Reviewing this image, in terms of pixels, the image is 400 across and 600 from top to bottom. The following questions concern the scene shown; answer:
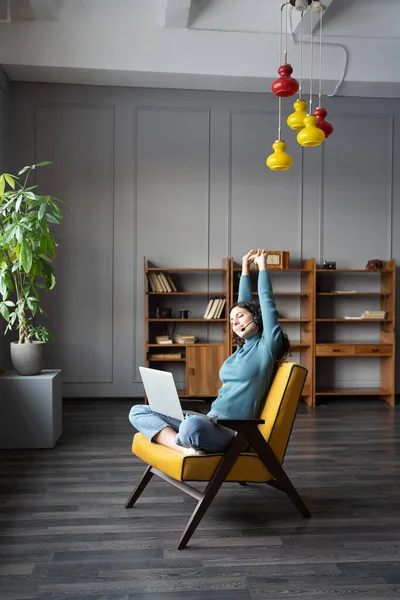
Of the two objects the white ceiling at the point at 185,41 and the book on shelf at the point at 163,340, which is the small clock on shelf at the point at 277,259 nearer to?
the book on shelf at the point at 163,340

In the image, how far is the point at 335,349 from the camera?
6824 millimetres

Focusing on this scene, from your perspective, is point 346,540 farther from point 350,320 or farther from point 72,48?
point 72,48

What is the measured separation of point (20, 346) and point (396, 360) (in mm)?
4571

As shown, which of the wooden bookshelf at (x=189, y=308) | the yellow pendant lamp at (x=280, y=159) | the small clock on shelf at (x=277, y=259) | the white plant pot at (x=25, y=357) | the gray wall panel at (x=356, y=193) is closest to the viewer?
the yellow pendant lamp at (x=280, y=159)

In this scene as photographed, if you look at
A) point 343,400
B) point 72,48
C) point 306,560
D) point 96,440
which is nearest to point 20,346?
point 96,440

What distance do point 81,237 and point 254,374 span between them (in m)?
4.11

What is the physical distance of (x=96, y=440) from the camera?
5133mm

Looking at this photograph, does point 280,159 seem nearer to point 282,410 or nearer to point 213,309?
point 282,410

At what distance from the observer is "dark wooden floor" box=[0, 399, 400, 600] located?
2596 mm

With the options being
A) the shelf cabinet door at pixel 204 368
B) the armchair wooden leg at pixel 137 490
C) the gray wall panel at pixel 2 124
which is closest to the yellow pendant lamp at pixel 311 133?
the armchair wooden leg at pixel 137 490

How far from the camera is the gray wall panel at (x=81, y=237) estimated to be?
6.89m

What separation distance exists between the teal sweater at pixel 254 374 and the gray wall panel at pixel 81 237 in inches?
148

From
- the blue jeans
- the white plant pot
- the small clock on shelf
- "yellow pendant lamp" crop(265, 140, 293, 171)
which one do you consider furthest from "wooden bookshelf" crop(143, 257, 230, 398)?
the blue jeans

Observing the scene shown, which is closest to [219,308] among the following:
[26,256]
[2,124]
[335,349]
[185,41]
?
[335,349]
